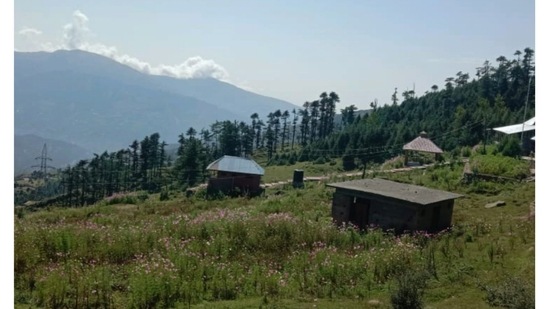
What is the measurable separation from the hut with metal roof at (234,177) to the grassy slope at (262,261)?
1840cm

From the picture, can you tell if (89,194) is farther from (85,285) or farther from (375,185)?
(85,285)

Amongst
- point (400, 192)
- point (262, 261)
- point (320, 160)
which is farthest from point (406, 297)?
point (320, 160)

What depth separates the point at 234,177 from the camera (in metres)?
39.1

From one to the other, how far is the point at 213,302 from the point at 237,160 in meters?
30.3

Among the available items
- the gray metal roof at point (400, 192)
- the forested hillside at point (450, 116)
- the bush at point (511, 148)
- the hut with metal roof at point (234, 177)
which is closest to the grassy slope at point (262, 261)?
the gray metal roof at point (400, 192)

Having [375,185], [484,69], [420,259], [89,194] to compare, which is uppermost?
[484,69]

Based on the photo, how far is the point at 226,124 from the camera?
3698 inches

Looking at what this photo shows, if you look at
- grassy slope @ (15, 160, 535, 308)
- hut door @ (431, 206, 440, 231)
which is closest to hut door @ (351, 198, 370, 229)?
grassy slope @ (15, 160, 535, 308)

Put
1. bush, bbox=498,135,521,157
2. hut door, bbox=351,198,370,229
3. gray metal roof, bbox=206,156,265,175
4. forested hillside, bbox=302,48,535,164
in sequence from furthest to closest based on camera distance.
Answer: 1. forested hillside, bbox=302,48,535,164
2. gray metal roof, bbox=206,156,265,175
3. bush, bbox=498,135,521,157
4. hut door, bbox=351,198,370,229

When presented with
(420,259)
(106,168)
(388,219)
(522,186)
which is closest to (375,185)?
(388,219)

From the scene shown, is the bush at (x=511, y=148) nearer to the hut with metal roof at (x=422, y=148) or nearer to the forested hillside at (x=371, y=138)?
the hut with metal roof at (x=422, y=148)

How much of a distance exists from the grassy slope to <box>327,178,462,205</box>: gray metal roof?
132 centimetres

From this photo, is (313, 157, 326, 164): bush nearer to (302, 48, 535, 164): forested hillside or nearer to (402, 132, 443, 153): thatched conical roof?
(302, 48, 535, 164): forested hillside

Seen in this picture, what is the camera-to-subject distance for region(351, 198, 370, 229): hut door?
19750mm
